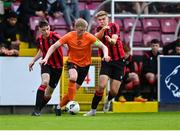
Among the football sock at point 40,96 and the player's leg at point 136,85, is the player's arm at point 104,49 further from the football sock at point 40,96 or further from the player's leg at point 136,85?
the player's leg at point 136,85

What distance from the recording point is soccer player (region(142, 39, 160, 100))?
19.1m

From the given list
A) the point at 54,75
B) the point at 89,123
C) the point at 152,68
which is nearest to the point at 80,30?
the point at 54,75

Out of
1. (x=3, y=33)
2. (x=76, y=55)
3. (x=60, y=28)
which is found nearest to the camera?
(x=76, y=55)

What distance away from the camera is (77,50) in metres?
16.1

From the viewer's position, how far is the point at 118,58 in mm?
16938

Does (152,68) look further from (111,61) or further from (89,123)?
(89,123)

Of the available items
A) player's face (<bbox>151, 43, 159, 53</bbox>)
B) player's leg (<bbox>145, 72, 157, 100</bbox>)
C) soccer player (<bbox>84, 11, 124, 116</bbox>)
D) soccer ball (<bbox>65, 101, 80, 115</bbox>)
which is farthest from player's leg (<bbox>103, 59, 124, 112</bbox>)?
player's face (<bbox>151, 43, 159, 53</bbox>)

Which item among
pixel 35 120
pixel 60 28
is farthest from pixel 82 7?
pixel 35 120

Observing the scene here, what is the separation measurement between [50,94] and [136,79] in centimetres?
281

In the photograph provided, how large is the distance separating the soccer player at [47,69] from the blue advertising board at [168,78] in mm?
3297

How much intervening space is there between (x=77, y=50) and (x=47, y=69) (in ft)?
2.37

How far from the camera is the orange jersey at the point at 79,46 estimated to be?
16.0 meters

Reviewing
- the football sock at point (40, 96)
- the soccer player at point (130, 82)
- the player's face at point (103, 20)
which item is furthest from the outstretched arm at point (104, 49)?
the soccer player at point (130, 82)

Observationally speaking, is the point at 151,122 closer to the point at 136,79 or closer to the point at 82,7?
the point at 136,79
